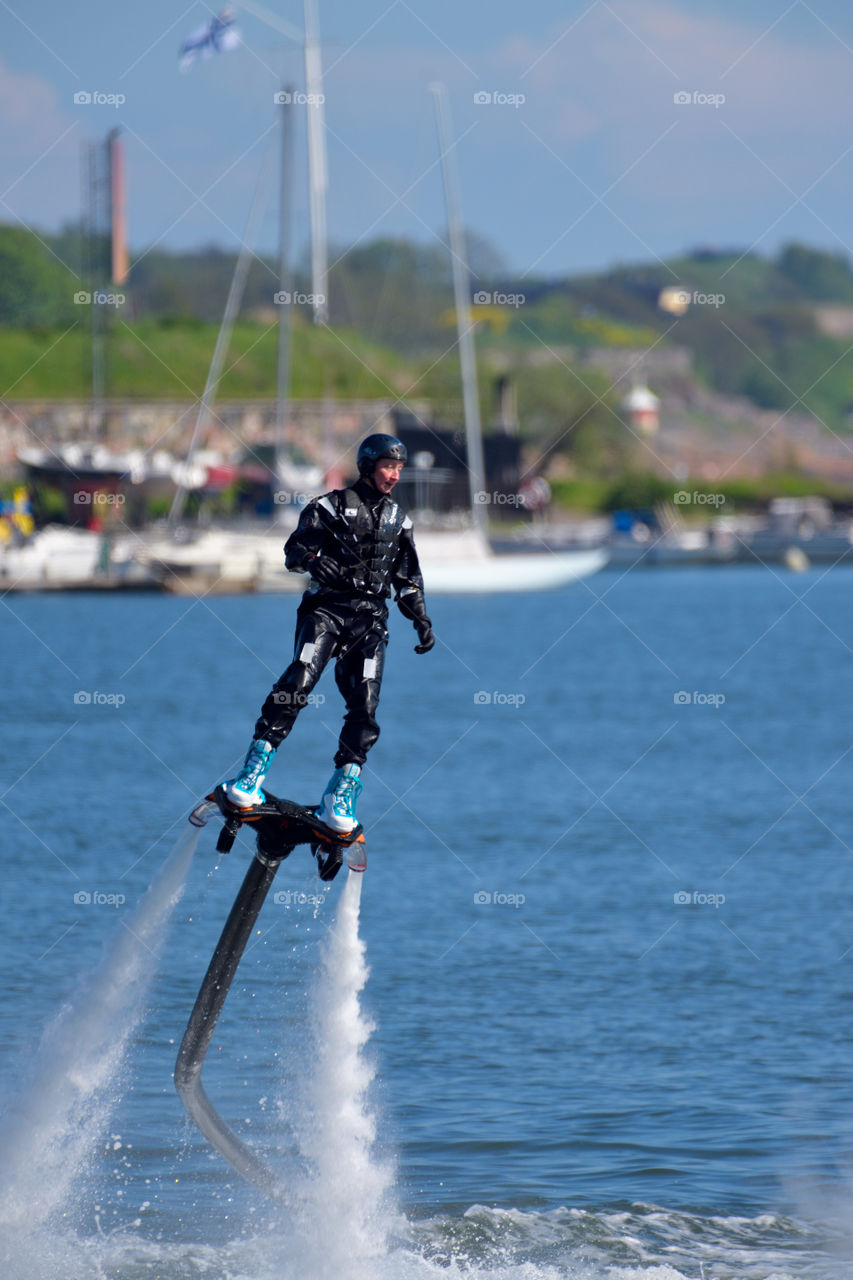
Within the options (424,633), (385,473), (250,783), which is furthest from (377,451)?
(250,783)

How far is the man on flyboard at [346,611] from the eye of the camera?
44.1 ft

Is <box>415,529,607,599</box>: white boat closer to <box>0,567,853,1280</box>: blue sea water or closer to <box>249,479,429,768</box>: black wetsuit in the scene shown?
<box>0,567,853,1280</box>: blue sea water

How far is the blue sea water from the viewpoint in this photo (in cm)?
1773

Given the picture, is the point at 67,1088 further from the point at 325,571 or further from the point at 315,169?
the point at 315,169

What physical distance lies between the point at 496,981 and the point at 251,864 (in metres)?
14.1

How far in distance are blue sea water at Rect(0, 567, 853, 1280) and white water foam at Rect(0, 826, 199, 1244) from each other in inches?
4.3

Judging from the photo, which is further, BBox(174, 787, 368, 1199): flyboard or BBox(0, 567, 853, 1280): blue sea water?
BBox(0, 567, 853, 1280): blue sea water

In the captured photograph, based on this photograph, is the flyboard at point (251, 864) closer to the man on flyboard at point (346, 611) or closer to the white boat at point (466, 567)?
the man on flyboard at point (346, 611)

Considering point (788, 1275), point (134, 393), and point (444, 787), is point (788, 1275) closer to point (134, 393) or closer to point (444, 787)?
point (444, 787)

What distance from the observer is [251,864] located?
1414 centimetres

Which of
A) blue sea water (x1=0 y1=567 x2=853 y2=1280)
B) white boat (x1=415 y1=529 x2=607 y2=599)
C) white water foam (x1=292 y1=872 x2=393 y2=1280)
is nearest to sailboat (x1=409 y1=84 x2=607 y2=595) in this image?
white boat (x1=415 y1=529 x2=607 y2=599)

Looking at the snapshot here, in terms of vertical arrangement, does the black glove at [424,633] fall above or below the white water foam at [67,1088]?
above

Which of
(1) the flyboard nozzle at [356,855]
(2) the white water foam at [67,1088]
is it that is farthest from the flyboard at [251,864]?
(2) the white water foam at [67,1088]

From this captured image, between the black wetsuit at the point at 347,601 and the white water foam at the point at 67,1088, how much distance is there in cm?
343
